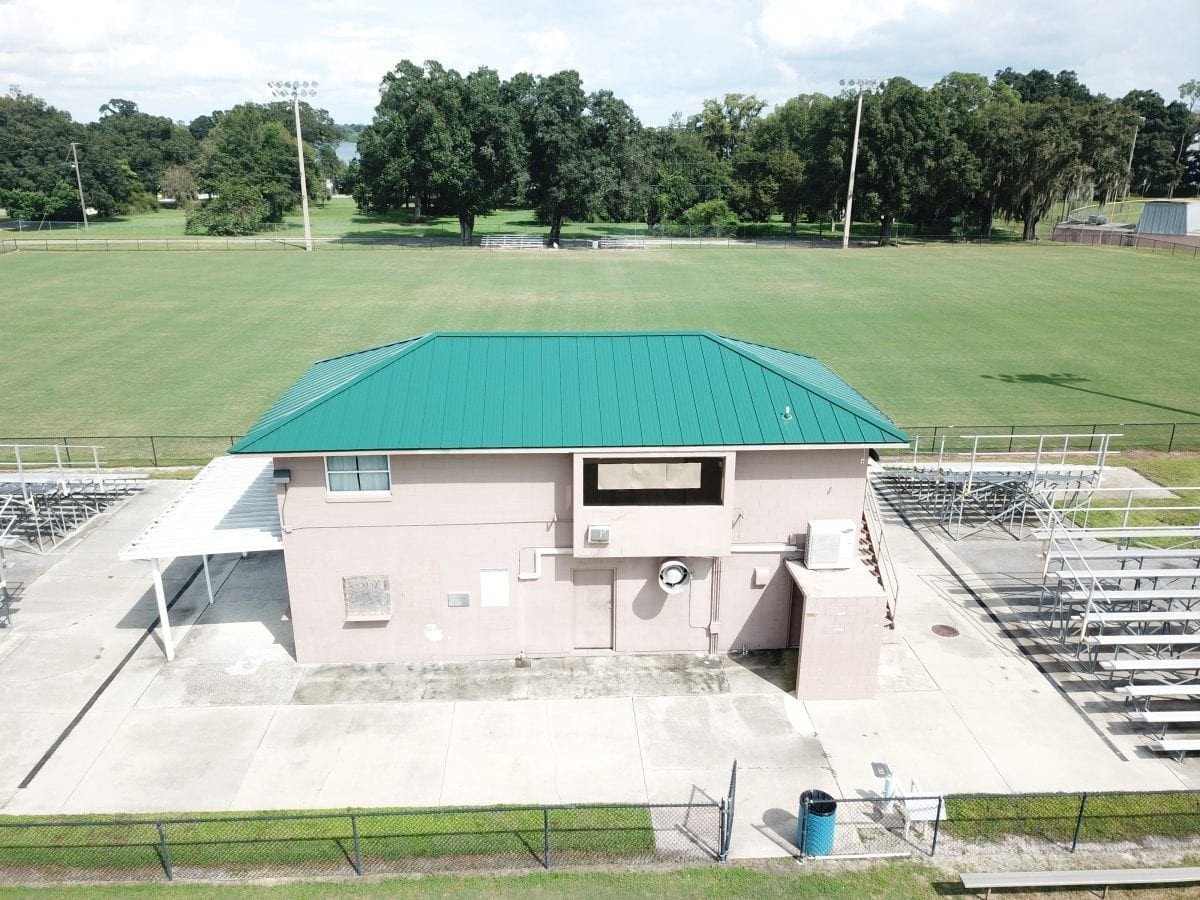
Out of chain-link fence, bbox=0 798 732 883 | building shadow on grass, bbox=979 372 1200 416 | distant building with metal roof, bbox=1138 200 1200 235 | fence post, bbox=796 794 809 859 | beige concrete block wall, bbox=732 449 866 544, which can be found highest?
distant building with metal roof, bbox=1138 200 1200 235

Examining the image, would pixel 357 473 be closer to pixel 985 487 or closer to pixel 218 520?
pixel 218 520

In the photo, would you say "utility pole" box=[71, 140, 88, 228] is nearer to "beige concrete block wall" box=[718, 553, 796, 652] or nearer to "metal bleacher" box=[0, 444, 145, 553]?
"metal bleacher" box=[0, 444, 145, 553]

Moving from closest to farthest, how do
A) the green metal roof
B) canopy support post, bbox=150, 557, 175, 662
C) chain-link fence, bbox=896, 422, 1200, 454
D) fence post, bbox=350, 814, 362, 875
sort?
fence post, bbox=350, 814, 362, 875 → the green metal roof → canopy support post, bbox=150, 557, 175, 662 → chain-link fence, bbox=896, 422, 1200, 454

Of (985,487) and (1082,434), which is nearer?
(985,487)

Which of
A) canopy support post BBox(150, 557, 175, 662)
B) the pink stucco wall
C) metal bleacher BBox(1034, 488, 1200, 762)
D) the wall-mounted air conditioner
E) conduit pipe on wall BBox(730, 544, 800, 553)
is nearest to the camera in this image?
metal bleacher BBox(1034, 488, 1200, 762)

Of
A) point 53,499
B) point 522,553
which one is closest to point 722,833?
point 522,553

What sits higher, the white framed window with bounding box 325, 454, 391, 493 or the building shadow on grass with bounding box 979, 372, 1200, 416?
the white framed window with bounding box 325, 454, 391, 493

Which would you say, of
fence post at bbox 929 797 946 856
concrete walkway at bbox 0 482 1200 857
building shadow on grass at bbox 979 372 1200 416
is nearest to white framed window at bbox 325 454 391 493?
concrete walkway at bbox 0 482 1200 857

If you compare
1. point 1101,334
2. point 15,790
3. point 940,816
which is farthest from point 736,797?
point 1101,334
